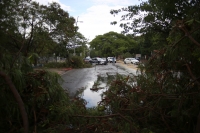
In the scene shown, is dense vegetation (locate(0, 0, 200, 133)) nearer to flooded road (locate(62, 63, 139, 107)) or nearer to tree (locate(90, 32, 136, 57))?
flooded road (locate(62, 63, 139, 107))

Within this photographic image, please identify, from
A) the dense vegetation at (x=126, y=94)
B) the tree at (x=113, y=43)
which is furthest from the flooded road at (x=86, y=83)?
the tree at (x=113, y=43)

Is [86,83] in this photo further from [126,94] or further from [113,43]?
[113,43]

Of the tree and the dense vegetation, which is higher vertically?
the tree

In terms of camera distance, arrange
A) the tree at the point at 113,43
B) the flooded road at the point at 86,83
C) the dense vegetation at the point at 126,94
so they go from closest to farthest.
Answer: the dense vegetation at the point at 126,94 < the flooded road at the point at 86,83 < the tree at the point at 113,43

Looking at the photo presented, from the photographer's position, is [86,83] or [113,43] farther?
[113,43]

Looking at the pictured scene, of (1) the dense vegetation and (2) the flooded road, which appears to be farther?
(2) the flooded road

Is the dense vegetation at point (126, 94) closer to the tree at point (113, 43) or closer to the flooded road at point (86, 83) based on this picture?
the flooded road at point (86, 83)

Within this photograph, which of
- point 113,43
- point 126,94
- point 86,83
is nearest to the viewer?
point 126,94

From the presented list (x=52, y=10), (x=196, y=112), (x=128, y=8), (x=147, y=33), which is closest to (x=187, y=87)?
(x=196, y=112)

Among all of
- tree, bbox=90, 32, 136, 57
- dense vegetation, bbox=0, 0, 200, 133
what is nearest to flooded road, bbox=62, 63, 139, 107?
dense vegetation, bbox=0, 0, 200, 133

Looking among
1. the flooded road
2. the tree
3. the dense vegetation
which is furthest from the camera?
the tree

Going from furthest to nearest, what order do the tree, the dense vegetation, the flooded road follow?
the tree < the flooded road < the dense vegetation

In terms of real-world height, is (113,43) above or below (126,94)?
above

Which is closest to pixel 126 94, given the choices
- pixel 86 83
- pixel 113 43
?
pixel 86 83
